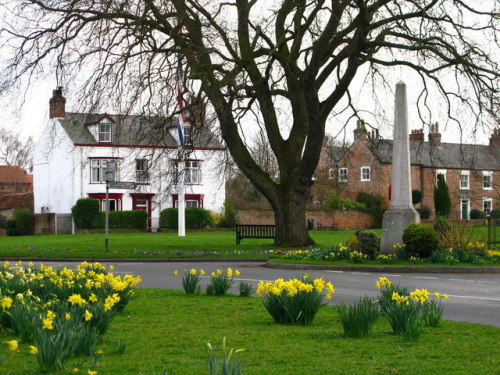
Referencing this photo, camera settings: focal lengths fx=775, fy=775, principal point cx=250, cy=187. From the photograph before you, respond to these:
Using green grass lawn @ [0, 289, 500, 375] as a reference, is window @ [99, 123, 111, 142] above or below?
above

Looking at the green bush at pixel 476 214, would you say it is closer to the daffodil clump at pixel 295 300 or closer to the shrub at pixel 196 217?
the shrub at pixel 196 217

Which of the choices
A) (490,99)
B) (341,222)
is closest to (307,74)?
(490,99)

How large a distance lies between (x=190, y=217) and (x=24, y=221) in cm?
1244

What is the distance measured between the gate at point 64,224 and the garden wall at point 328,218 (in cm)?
1330

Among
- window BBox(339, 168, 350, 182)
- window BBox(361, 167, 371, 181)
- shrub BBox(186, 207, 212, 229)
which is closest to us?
shrub BBox(186, 207, 212, 229)

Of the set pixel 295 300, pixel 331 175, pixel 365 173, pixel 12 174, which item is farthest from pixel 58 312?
pixel 12 174

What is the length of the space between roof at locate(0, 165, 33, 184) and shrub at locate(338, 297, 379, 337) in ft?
304

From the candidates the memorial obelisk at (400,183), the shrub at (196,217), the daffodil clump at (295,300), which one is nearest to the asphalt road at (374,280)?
the daffodil clump at (295,300)

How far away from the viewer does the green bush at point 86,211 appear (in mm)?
56906

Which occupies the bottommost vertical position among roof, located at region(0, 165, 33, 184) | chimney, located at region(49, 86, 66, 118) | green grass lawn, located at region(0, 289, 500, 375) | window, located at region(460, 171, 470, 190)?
green grass lawn, located at region(0, 289, 500, 375)

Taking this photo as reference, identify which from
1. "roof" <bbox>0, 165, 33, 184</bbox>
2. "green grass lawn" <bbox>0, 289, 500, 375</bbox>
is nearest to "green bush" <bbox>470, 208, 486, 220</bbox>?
"roof" <bbox>0, 165, 33, 184</bbox>

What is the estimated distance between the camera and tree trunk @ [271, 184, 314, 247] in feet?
96.0

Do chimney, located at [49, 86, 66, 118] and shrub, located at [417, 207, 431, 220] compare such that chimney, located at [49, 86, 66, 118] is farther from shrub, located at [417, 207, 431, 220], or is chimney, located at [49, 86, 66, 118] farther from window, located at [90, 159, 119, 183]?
shrub, located at [417, 207, 431, 220]

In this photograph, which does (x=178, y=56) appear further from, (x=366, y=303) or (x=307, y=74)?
(x=366, y=303)
